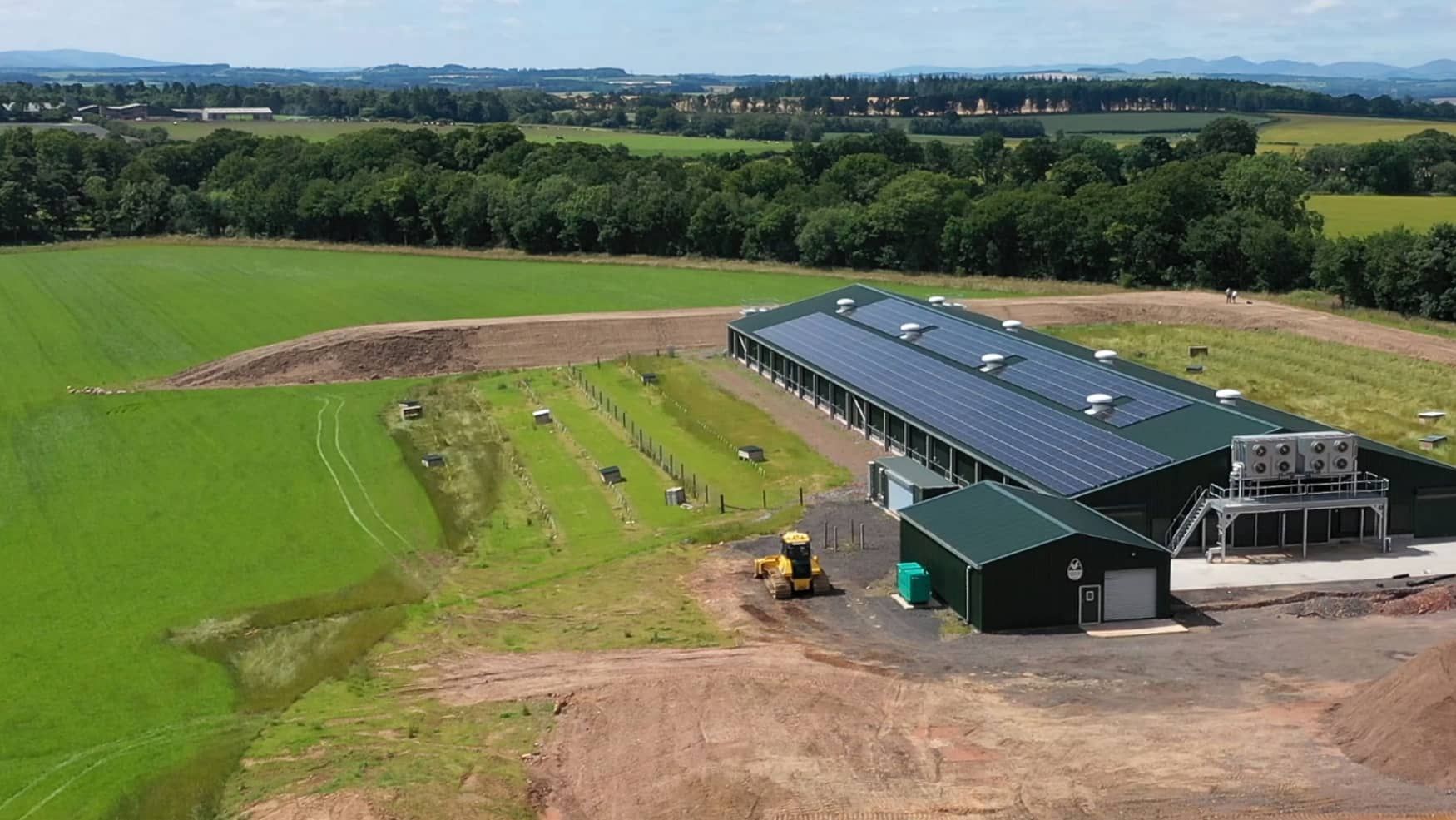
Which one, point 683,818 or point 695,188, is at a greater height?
point 695,188

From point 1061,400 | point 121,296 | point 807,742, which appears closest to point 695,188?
point 121,296

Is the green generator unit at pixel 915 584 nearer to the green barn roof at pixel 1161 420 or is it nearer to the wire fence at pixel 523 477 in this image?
the green barn roof at pixel 1161 420

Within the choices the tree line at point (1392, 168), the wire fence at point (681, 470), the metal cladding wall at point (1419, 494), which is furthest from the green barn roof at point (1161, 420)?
the tree line at point (1392, 168)

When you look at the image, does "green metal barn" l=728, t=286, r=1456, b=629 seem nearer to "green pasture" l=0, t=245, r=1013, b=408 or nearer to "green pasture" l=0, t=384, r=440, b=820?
"green pasture" l=0, t=384, r=440, b=820

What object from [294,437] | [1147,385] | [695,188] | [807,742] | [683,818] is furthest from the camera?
[695,188]

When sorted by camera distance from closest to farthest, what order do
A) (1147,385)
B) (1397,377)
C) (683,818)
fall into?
(683,818) < (1147,385) < (1397,377)

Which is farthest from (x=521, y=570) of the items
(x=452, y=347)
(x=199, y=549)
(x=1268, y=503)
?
(x=452, y=347)

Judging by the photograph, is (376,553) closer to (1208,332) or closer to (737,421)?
(737,421)

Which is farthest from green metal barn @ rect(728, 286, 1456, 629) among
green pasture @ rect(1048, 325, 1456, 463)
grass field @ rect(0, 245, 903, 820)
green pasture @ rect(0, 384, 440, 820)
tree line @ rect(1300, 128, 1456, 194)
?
tree line @ rect(1300, 128, 1456, 194)
